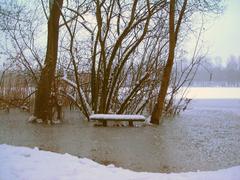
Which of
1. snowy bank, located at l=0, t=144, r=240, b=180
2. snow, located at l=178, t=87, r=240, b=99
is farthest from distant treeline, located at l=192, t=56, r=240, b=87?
snowy bank, located at l=0, t=144, r=240, b=180

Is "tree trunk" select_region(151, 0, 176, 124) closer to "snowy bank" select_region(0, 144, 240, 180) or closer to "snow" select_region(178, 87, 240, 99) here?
"snow" select_region(178, 87, 240, 99)

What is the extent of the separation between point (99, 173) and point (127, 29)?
9.49 metres

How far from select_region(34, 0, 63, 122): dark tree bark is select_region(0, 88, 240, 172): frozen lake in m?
1.19

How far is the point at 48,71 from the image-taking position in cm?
1516

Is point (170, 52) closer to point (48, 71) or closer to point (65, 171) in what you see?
point (48, 71)

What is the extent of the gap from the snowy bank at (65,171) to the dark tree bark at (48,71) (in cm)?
837

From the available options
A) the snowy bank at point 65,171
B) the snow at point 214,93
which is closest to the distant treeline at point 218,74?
the snow at point 214,93

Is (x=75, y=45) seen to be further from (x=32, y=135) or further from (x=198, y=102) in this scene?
(x=198, y=102)

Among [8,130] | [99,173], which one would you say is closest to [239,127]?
[8,130]

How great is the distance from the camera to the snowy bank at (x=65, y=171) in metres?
5.52

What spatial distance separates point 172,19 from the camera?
14.4 metres

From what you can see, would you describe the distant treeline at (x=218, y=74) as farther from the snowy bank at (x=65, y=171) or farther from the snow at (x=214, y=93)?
the snowy bank at (x=65, y=171)

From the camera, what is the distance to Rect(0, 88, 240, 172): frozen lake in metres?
7.82

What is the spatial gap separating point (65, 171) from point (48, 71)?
9.64 metres
